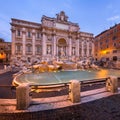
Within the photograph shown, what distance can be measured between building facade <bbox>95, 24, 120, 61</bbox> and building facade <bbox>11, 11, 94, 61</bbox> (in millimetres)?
4729

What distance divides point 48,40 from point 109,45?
69.9ft

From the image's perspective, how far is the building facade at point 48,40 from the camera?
31141mm

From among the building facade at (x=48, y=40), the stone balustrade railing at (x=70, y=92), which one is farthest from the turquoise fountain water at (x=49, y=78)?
the building facade at (x=48, y=40)

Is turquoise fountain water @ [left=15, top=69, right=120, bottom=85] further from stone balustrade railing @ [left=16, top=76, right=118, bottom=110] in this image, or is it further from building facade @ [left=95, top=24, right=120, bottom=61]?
building facade @ [left=95, top=24, right=120, bottom=61]

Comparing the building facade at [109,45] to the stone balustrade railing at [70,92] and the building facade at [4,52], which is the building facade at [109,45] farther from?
the building facade at [4,52]

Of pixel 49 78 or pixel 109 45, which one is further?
pixel 109 45

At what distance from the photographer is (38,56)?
33812 millimetres

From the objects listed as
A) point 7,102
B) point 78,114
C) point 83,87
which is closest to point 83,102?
point 78,114

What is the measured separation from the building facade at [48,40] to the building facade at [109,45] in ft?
15.5

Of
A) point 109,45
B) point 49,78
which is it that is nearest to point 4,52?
point 49,78

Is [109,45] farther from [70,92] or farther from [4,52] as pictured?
[4,52]

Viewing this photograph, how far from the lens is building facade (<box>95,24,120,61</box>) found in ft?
98.1

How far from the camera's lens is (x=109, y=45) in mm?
33719

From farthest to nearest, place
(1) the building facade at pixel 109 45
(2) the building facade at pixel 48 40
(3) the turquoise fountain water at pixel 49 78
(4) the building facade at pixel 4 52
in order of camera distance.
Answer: (4) the building facade at pixel 4 52 → (2) the building facade at pixel 48 40 → (1) the building facade at pixel 109 45 → (3) the turquoise fountain water at pixel 49 78
